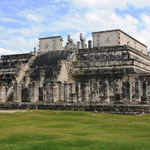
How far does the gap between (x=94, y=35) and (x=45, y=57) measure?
1145 centimetres

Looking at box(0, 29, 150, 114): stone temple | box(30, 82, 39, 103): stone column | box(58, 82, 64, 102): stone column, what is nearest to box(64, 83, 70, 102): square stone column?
box(0, 29, 150, 114): stone temple

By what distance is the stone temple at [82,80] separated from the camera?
85.9 feet

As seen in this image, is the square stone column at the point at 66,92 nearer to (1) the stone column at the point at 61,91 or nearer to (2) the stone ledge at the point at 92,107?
(1) the stone column at the point at 61,91

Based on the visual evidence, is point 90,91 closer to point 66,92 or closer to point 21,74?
point 66,92

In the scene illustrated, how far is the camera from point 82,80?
3409 cm

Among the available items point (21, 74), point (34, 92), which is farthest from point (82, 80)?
point (21, 74)

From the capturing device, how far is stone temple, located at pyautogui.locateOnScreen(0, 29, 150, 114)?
26188mm

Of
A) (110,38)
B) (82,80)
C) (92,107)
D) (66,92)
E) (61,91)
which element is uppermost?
(110,38)

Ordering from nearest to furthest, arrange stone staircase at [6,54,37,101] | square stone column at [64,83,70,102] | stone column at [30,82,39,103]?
square stone column at [64,83,70,102] → stone column at [30,82,39,103] → stone staircase at [6,54,37,101]

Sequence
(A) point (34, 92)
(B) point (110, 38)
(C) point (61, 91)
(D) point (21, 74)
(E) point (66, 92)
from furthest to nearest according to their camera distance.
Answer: (B) point (110, 38), (D) point (21, 74), (C) point (61, 91), (A) point (34, 92), (E) point (66, 92)

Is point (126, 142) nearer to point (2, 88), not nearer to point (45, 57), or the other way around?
point (2, 88)

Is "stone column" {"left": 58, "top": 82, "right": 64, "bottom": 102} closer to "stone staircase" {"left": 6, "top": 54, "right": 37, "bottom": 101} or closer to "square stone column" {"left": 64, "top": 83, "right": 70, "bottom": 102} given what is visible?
"square stone column" {"left": 64, "top": 83, "right": 70, "bottom": 102}

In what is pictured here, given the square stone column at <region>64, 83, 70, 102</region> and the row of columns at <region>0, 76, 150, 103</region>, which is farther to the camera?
the square stone column at <region>64, 83, 70, 102</region>

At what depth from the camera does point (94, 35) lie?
4800 centimetres
